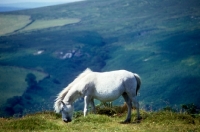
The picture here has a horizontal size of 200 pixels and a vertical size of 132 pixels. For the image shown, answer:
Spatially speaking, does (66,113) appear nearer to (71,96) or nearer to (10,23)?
(71,96)

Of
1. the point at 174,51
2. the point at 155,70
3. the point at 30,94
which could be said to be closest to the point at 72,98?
the point at 30,94

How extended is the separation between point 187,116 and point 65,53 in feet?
455

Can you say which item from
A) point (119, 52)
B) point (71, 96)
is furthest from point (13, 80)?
point (71, 96)

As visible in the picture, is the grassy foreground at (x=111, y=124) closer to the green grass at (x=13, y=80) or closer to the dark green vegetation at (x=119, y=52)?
the dark green vegetation at (x=119, y=52)

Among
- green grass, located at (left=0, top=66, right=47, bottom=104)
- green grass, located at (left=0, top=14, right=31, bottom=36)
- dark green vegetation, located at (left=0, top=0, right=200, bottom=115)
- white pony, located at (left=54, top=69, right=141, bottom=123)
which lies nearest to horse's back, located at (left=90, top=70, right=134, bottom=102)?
white pony, located at (left=54, top=69, right=141, bottom=123)

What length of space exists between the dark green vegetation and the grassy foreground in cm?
7014

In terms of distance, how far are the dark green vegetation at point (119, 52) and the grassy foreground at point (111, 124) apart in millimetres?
70141

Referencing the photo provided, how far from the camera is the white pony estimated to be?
50.5 feet

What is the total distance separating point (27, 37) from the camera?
169m

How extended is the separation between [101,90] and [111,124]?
6.51 ft

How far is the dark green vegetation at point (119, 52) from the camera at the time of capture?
346 feet

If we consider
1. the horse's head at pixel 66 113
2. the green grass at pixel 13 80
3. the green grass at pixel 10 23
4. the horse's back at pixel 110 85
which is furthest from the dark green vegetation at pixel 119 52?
the horse's head at pixel 66 113

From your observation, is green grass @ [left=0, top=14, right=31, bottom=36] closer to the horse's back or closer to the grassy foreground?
the horse's back

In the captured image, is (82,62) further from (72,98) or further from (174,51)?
(72,98)
